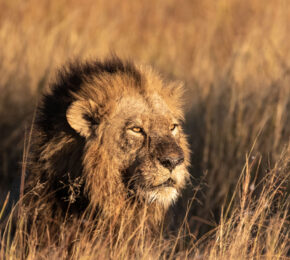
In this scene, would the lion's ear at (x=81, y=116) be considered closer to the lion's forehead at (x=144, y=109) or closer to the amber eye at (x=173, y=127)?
the lion's forehead at (x=144, y=109)

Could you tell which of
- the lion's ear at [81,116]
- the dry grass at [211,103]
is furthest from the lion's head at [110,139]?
the dry grass at [211,103]

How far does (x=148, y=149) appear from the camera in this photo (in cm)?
381

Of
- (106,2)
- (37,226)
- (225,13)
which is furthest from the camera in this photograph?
(106,2)

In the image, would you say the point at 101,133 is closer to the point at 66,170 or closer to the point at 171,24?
the point at 66,170

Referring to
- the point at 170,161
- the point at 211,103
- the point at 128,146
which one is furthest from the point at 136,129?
the point at 211,103

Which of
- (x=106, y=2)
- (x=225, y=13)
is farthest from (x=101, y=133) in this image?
(x=106, y=2)

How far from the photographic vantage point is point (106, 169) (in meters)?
3.82

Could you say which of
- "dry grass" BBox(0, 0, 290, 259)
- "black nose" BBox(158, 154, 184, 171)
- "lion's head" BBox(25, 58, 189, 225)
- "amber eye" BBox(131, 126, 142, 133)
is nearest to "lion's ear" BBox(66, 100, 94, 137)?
"lion's head" BBox(25, 58, 189, 225)

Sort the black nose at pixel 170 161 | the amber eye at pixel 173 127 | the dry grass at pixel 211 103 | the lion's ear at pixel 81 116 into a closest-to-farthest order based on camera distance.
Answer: the black nose at pixel 170 161
the lion's ear at pixel 81 116
the dry grass at pixel 211 103
the amber eye at pixel 173 127

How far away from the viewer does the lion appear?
148 inches

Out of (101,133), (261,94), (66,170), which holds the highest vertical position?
(261,94)

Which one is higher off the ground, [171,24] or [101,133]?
[171,24]

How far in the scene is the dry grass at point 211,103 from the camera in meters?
3.97

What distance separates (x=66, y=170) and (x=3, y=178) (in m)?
2.61
